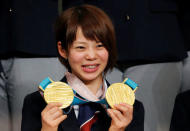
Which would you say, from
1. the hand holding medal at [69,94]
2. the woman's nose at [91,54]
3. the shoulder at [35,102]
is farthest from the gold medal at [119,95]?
the shoulder at [35,102]

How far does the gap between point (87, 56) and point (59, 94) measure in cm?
14

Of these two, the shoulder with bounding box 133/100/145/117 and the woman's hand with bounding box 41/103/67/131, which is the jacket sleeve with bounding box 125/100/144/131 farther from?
the woman's hand with bounding box 41/103/67/131

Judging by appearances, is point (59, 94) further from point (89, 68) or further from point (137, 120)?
point (137, 120)

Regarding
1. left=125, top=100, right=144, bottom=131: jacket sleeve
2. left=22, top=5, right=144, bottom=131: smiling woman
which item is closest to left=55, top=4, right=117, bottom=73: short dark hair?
left=22, top=5, right=144, bottom=131: smiling woman

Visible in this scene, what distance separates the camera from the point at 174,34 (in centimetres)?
124

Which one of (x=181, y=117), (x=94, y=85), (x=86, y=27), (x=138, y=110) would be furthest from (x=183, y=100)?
(x=86, y=27)

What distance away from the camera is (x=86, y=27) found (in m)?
0.83

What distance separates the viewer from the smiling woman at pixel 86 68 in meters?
0.83

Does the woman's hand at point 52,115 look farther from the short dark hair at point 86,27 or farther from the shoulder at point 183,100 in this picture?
the shoulder at point 183,100

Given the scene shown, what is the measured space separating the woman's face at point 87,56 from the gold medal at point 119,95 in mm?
83

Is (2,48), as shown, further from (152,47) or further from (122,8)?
(152,47)

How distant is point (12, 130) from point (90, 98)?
0.46 meters

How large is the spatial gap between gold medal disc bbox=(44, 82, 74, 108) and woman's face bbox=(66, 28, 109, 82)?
0.09m

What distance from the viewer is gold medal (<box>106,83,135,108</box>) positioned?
0.79 metres
